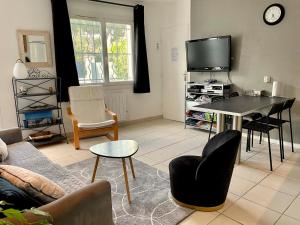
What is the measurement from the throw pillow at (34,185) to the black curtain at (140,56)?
3.74 m

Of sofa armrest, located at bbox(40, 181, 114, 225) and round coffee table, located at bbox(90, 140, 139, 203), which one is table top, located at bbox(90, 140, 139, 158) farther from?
sofa armrest, located at bbox(40, 181, 114, 225)

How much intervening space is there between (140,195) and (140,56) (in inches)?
126

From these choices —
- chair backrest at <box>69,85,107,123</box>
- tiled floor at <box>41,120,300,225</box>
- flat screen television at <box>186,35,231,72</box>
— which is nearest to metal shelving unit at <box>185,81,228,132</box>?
tiled floor at <box>41,120,300,225</box>

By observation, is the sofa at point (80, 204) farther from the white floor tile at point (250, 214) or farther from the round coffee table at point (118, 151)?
the white floor tile at point (250, 214)

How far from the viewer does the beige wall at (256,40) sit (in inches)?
129

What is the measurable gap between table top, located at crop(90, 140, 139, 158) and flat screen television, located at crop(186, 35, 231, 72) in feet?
7.59

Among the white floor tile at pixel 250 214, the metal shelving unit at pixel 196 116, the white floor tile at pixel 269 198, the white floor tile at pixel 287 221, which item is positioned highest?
the metal shelving unit at pixel 196 116

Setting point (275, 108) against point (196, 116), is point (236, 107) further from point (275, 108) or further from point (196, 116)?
point (196, 116)

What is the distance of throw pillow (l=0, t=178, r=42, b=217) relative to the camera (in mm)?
1057

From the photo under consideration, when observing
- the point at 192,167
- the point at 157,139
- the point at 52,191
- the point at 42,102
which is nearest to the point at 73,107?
the point at 42,102

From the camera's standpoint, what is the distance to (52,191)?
1.25 meters

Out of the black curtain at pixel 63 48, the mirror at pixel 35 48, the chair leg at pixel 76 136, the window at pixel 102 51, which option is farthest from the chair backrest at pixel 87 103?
the mirror at pixel 35 48

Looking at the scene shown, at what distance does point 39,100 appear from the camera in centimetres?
388

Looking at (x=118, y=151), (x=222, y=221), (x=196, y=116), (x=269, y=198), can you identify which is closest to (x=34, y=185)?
(x=118, y=151)
